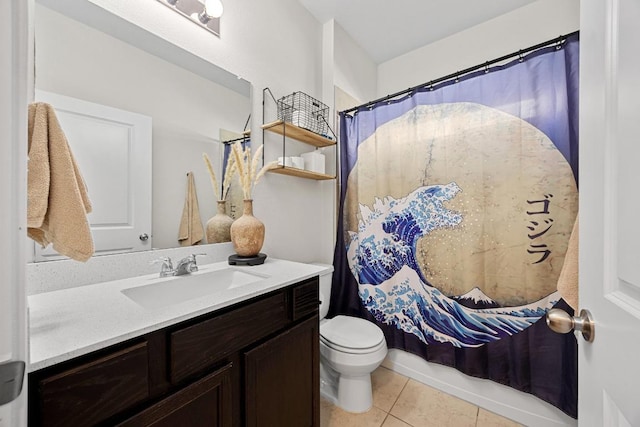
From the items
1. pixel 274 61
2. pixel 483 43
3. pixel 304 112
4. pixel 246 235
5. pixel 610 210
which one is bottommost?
pixel 246 235

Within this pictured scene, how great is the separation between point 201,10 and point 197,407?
67.5 inches

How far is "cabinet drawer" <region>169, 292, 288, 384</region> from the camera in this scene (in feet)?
2.33

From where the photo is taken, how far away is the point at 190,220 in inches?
51.6

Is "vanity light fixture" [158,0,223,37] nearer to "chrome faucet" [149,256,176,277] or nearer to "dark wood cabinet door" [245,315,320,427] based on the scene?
"chrome faucet" [149,256,176,277]

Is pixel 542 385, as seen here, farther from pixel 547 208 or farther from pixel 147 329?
pixel 147 329

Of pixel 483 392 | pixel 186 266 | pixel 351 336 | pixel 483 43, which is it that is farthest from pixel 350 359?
pixel 483 43

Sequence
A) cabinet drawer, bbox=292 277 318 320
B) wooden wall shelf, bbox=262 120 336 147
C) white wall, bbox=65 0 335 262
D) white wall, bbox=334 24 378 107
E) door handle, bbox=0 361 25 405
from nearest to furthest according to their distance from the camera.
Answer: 1. door handle, bbox=0 361 25 405
2. cabinet drawer, bbox=292 277 318 320
3. white wall, bbox=65 0 335 262
4. wooden wall shelf, bbox=262 120 336 147
5. white wall, bbox=334 24 378 107

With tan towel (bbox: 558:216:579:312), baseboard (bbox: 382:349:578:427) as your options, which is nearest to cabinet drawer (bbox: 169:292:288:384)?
tan towel (bbox: 558:216:579:312)

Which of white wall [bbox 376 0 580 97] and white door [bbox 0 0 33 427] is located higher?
white wall [bbox 376 0 580 97]

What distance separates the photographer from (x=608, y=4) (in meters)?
0.47

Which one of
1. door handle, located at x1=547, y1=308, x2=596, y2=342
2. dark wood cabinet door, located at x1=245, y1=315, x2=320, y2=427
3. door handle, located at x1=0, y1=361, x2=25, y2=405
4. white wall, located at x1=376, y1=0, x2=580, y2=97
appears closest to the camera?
door handle, located at x1=0, y1=361, x2=25, y2=405

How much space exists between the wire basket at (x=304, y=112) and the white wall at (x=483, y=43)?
100cm

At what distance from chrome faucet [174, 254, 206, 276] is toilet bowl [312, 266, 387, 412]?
632 mm

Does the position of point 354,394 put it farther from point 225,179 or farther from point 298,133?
point 298,133
